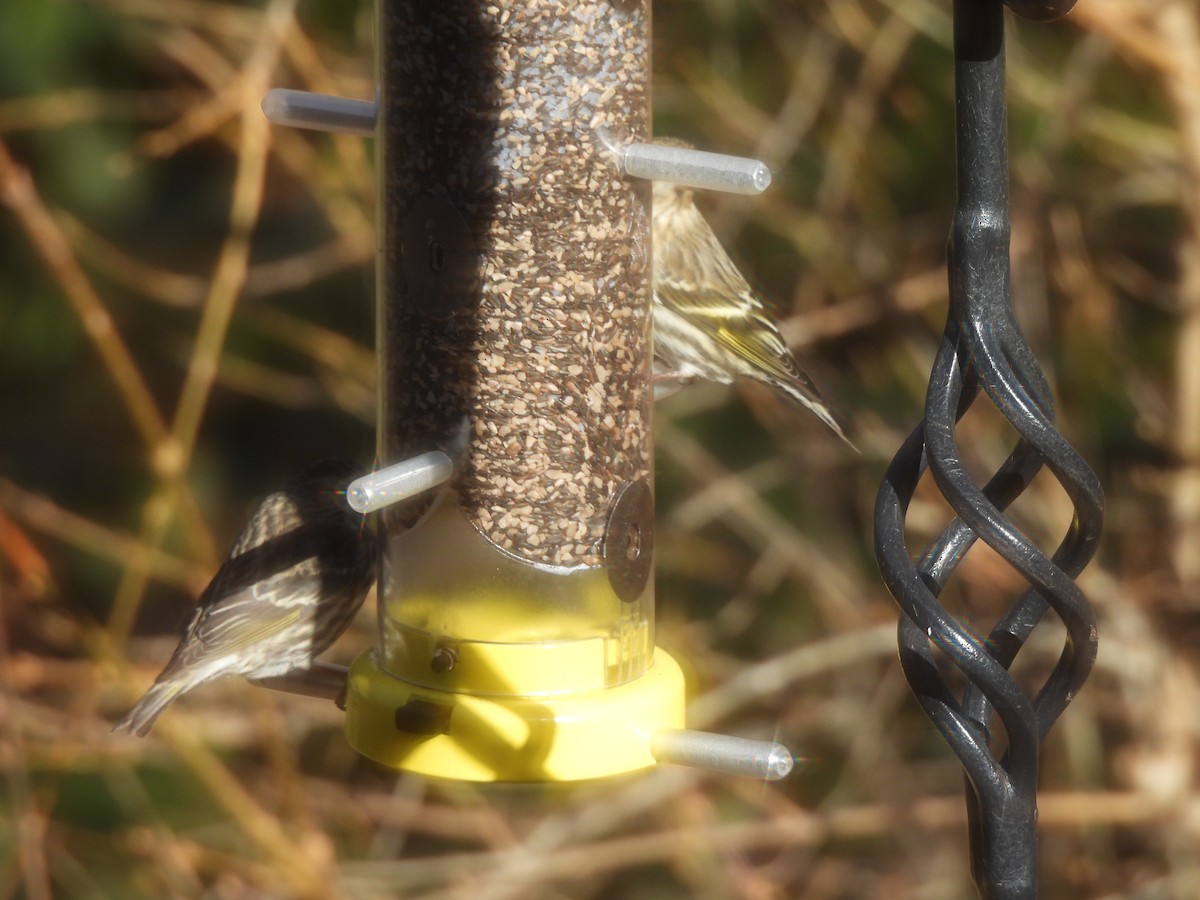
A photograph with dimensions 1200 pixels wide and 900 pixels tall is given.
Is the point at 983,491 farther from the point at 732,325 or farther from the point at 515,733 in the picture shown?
the point at 732,325

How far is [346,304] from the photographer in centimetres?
605

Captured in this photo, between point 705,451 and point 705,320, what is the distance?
4.07ft

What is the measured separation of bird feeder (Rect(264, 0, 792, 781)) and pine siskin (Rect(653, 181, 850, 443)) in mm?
1475

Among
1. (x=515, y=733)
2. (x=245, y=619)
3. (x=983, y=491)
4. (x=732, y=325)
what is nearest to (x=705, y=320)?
(x=732, y=325)

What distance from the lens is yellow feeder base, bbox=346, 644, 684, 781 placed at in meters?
2.72

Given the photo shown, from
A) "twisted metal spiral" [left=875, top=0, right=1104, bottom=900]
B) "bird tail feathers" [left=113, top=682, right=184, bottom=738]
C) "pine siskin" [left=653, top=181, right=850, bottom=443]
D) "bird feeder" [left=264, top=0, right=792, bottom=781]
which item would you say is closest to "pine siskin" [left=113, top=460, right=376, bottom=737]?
"bird tail feathers" [left=113, top=682, right=184, bottom=738]

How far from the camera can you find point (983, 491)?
1769mm

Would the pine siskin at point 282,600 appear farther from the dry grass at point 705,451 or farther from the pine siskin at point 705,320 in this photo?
the pine siskin at point 705,320

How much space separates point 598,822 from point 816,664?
0.89 metres

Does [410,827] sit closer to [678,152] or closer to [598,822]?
[598,822]

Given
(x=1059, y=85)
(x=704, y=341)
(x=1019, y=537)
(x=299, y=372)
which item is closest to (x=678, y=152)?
(x=1019, y=537)

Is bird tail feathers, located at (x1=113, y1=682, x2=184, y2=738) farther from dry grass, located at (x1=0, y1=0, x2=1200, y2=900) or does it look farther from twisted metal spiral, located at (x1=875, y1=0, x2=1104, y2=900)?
twisted metal spiral, located at (x1=875, y1=0, x2=1104, y2=900)

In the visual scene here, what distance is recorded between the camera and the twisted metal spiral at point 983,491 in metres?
1.66

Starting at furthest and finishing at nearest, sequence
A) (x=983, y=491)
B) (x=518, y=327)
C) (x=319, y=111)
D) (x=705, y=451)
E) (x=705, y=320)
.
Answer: (x=705, y=451), (x=705, y=320), (x=319, y=111), (x=518, y=327), (x=983, y=491)
